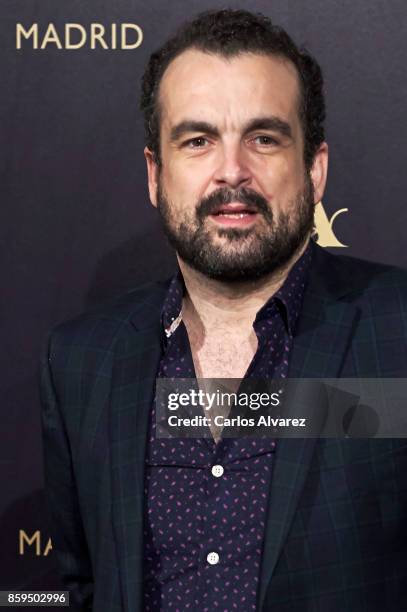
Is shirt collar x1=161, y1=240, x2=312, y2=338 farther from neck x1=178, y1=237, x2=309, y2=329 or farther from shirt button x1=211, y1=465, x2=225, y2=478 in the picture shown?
shirt button x1=211, y1=465, x2=225, y2=478

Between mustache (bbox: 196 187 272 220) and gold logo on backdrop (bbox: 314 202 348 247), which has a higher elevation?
gold logo on backdrop (bbox: 314 202 348 247)

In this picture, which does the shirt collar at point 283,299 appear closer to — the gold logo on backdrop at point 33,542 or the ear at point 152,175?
the ear at point 152,175

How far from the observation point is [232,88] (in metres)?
1.64

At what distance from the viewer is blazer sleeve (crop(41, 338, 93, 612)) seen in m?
1.80

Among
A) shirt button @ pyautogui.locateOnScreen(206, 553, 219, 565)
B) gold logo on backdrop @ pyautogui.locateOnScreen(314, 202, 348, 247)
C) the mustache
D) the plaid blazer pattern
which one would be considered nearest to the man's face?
the mustache

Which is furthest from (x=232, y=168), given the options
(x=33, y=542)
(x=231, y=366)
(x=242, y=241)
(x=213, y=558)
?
(x=33, y=542)

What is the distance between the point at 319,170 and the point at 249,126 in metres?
0.20

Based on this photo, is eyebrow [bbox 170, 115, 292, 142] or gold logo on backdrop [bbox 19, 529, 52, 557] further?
gold logo on backdrop [bbox 19, 529, 52, 557]

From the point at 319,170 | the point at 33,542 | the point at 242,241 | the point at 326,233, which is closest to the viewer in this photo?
the point at 242,241

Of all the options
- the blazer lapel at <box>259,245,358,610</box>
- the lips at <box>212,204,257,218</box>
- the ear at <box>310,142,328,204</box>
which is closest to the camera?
the blazer lapel at <box>259,245,358,610</box>

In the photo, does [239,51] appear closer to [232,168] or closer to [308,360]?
[232,168]

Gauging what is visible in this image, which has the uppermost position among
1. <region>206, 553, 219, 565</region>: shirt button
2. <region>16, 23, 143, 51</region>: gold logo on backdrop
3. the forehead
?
<region>16, 23, 143, 51</region>: gold logo on backdrop

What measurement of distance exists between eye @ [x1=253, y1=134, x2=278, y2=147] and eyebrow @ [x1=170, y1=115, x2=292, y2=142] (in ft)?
0.04

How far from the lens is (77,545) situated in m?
1.85
